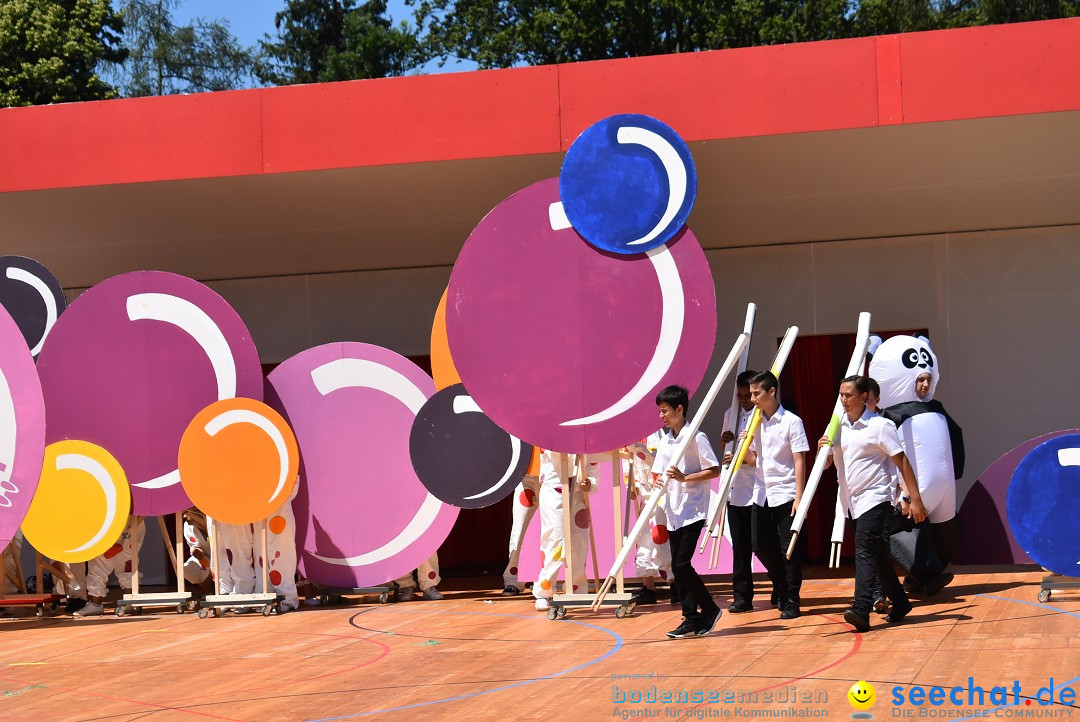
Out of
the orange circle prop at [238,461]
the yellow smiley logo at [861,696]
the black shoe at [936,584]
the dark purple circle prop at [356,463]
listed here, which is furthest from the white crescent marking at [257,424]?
the yellow smiley logo at [861,696]

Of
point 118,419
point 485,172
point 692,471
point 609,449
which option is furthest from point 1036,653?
point 118,419

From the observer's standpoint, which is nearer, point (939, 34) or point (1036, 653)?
point (1036, 653)

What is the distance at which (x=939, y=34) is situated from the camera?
8.62 metres

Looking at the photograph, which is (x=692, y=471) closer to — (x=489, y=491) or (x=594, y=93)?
(x=489, y=491)

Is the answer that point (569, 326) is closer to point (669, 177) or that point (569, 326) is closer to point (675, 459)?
point (669, 177)

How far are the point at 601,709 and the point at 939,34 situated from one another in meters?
5.62

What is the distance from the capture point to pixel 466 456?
880cm

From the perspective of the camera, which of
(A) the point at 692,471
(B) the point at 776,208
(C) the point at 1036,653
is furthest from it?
(B) the point at 776,208

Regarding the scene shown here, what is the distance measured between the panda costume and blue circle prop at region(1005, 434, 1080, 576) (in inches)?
21.6

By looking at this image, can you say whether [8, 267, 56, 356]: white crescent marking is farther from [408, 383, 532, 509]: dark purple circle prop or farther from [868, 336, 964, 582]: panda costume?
[868, 336, 964, 582]: panda costume

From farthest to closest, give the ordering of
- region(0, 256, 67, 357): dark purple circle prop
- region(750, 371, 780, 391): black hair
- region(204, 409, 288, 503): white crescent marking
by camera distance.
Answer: region(0, 256, 67, 357): dark purple circle prop → region(204, 409, 288, 503): white crescent marking → region(750, 371, 780, 391): black hair

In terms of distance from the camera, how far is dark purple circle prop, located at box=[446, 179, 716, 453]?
7609 millimetres

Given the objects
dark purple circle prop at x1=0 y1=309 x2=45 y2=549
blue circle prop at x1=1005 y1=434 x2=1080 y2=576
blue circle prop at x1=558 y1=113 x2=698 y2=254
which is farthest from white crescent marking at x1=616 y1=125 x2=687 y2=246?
dark purple circle prop at x1=0 y1=309 x2=45 y2=549

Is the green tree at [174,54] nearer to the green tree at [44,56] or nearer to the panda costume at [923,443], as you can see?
the green tree at [44,56]
